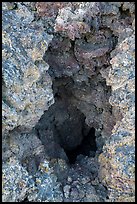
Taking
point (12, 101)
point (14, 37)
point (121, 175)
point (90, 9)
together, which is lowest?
point (121, 175)

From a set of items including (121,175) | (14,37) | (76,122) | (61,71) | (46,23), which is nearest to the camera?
(121,175)

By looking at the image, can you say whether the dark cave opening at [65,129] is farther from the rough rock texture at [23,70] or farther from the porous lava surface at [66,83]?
the rough rock texture at [23,70]

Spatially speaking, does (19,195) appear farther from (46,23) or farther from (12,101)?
(46,23)

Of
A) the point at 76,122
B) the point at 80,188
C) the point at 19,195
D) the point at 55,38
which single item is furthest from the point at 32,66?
the point at 76,122

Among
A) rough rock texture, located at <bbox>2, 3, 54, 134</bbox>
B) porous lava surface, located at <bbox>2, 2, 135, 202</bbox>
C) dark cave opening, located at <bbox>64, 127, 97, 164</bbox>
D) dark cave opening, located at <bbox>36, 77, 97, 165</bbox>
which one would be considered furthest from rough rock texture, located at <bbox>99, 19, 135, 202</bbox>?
dark cave opening, located at <bbox>64, 127, 97, 164</bbox>

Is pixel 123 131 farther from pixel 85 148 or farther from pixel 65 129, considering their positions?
pixel 85 148

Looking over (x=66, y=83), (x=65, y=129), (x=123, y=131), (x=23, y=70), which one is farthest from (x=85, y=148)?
(x=23, y=70)
